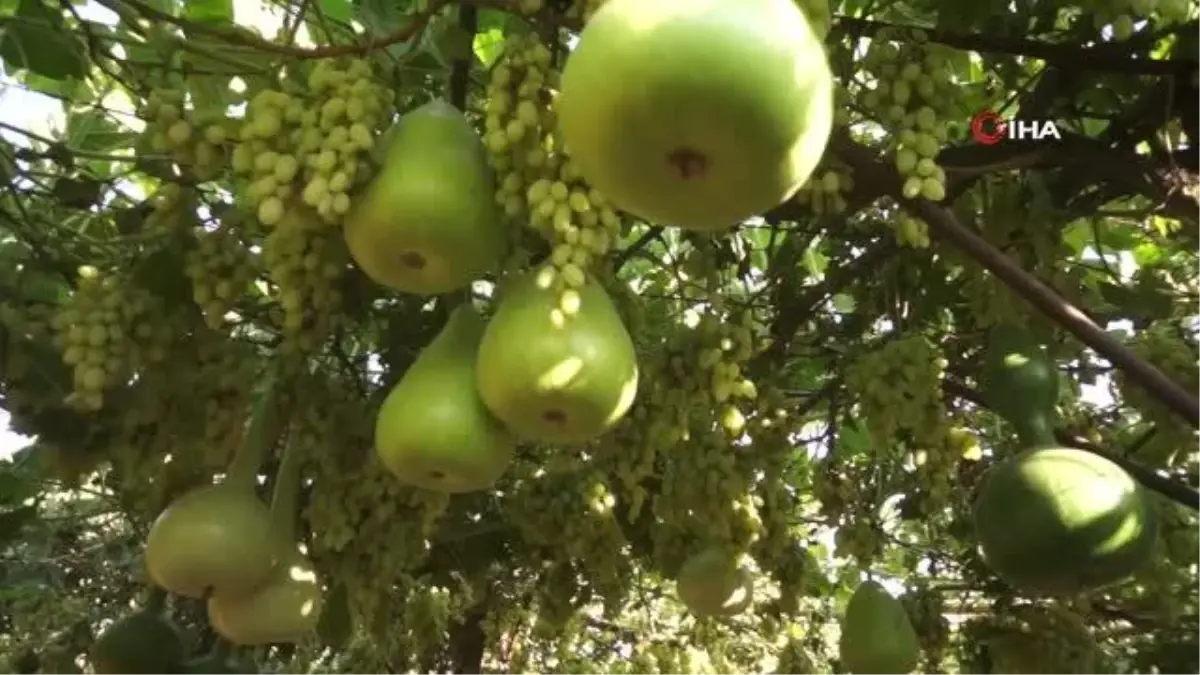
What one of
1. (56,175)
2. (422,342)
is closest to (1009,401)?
(422,342)

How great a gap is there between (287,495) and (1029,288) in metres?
1.31

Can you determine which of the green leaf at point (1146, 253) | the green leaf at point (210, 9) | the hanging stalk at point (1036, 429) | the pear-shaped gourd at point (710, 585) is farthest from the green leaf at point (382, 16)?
the green leaf at point (1146, 253)

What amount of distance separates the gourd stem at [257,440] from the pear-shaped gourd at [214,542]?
2cm

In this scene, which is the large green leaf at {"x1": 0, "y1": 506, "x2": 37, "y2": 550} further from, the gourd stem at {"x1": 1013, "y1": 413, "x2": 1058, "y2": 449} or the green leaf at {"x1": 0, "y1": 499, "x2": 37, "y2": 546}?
the gourd stem at {"x1": 1013, "y1": 413, "x2": 1058, "y2": 449}

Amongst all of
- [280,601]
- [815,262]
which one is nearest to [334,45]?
[280,601]

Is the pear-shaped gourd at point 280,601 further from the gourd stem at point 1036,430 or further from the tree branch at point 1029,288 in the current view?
the gourd stem at point 1036,430

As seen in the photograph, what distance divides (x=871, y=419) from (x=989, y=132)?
0.60m

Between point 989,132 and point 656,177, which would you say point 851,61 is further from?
point 656,177

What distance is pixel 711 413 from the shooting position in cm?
234

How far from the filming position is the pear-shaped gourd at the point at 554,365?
148 cm

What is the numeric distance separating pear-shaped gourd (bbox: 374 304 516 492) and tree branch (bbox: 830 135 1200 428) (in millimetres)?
587

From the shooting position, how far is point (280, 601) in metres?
2.28

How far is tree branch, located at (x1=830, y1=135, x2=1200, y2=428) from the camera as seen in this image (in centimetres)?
182

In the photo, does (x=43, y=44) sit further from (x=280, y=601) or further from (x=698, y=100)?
(x=698, y=100)
